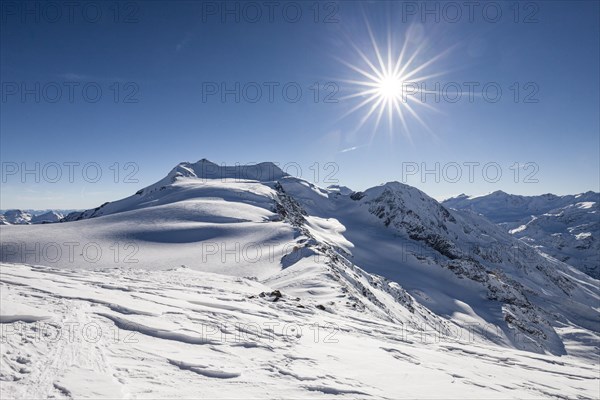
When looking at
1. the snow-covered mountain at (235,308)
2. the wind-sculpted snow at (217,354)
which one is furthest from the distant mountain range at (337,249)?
the wind-sculpted snow at (217,354)

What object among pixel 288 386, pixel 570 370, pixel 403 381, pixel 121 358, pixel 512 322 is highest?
pixel 121 358

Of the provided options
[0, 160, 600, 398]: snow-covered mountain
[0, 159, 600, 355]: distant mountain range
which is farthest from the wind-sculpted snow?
[0, 159, 600, 355]: distant mountain range

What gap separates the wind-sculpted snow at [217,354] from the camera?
5980mm

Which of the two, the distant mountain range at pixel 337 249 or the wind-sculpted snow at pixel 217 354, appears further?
the distant mountain range at pixel 337 249

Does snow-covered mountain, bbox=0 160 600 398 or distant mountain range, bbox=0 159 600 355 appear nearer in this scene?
snow-covered mountain, bbox=0 160 600 398

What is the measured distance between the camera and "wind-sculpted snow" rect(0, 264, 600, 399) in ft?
19.6

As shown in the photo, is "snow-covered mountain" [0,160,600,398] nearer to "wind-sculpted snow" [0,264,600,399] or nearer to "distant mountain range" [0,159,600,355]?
"wind-sculpted snow" [0,264,600,399]

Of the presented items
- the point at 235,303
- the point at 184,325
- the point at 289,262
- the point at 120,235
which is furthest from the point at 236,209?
the point at 184,325

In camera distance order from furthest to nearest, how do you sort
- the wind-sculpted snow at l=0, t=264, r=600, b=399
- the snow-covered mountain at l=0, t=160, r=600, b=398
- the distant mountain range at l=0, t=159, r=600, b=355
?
1. the distant mountain range at l=0, t=159, r=600, b=355
2. the snow-covered mountain at l=0, t=160, r=600, b=398
3. the wind-sculpted snow at l=0, t=264, r=600, b=399

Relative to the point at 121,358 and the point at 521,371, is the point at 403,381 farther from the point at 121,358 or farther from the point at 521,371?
the point at 121,358

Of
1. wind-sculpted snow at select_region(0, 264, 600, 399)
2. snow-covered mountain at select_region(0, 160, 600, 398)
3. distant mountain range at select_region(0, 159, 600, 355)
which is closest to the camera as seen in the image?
wind-sculpted snow at select_region(0, 264, 600, 399)

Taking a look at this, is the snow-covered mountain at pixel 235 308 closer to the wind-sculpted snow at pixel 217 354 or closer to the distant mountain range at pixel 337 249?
the wind-sculpted snow at pixel 217 354

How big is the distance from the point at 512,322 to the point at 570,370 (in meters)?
69.7

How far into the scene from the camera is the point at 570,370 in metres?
11.7
